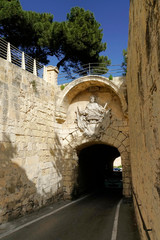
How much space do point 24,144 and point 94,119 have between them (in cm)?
382

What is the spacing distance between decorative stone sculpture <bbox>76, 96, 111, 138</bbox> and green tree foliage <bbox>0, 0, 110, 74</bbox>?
8.48 metres

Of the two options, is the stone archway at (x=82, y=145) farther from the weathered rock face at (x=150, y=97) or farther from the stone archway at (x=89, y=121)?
the weathered rock face at (x=150, y=97)

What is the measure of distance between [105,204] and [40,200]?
10.1 feet

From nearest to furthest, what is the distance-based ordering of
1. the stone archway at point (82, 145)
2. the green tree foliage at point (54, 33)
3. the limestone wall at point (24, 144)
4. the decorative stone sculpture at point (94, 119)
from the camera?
the limestone wall at point (24, 144) → the stone archway at point (82, 145) → the decorative stone sculpture at point (94, 119) → the green tree foliage at point (54, 33)

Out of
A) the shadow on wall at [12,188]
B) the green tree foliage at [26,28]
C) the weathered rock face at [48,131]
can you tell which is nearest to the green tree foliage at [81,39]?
the green tree foliage at [26,28]

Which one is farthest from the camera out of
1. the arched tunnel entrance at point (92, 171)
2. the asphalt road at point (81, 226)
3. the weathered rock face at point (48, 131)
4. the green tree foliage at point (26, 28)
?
the green tree foliage at point (26, 28)

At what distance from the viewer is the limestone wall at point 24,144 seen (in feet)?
20.6

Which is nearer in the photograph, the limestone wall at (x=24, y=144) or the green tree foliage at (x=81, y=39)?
the limestone wall at (x=24, y=144)

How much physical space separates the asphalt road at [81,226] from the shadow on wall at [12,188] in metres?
0.77

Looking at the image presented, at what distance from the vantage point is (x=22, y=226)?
5.89 metres

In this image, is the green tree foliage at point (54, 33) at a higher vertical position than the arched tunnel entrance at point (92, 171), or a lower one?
higher

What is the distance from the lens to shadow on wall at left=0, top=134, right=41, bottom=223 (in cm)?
603

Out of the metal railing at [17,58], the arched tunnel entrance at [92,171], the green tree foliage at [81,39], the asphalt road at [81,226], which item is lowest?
the asphalt road at [81,226]

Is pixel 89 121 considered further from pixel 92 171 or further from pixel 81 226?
pixel 92 171
